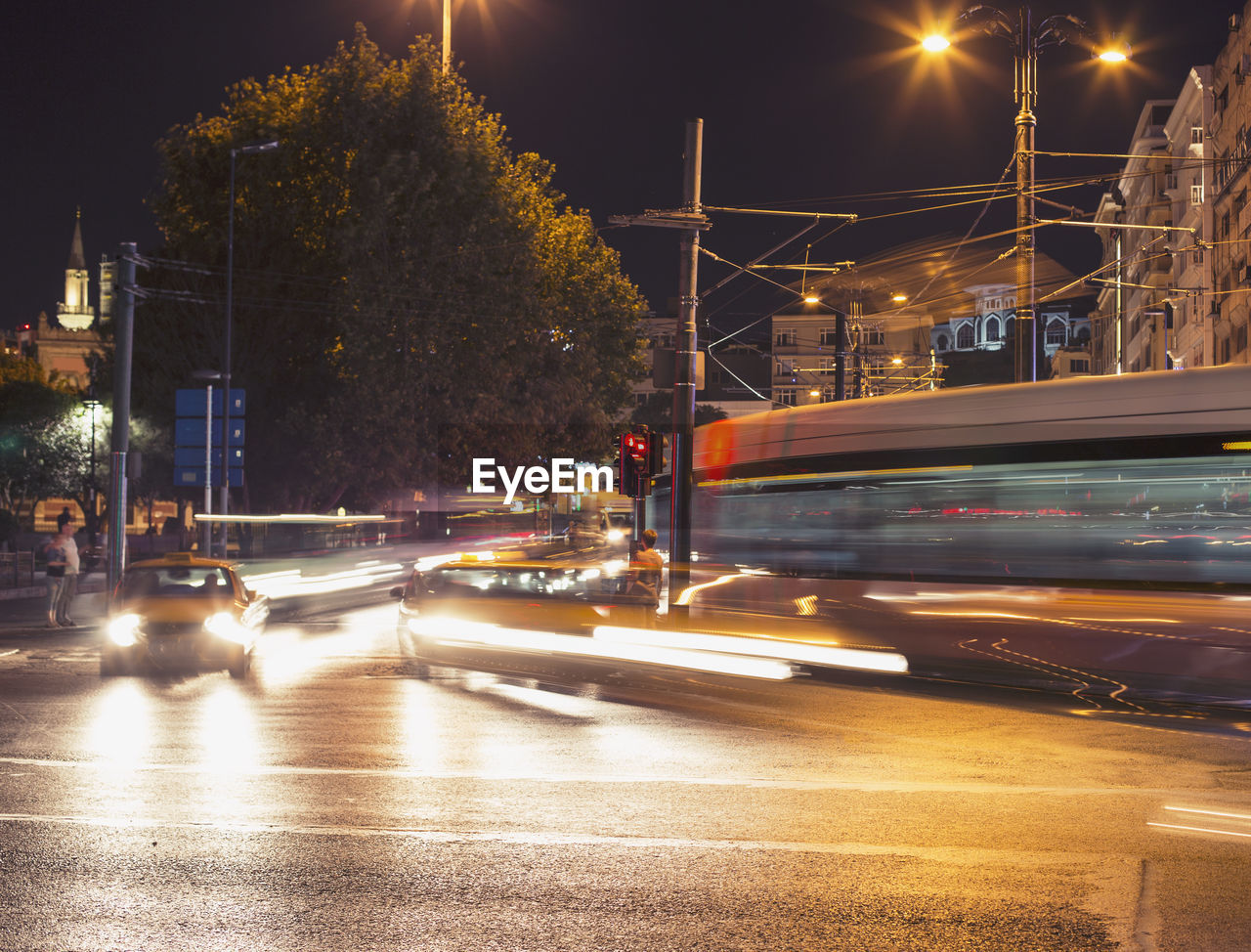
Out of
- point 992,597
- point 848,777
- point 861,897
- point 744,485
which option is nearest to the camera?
point 861,897

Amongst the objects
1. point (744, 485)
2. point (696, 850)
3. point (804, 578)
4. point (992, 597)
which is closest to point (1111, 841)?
point (696, 850)

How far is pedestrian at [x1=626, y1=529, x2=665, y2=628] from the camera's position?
1641 centimetres

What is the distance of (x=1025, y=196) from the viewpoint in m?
18.5

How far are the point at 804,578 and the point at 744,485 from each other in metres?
1.79

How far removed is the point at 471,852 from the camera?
6.72 metres

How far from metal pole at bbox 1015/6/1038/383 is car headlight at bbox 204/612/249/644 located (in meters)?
10.5

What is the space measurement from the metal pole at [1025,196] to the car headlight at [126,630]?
11.5 metres

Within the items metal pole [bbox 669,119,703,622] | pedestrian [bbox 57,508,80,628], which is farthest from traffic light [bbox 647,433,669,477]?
pedestrian [bbox 57,508,80,628]

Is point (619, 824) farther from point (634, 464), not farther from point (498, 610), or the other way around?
point (634, 464)

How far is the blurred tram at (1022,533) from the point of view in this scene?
1166 cm

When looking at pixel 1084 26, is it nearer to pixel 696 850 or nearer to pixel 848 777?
pixel 848 777

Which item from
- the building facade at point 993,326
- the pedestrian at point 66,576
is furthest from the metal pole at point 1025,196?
the building facade at point 993,326

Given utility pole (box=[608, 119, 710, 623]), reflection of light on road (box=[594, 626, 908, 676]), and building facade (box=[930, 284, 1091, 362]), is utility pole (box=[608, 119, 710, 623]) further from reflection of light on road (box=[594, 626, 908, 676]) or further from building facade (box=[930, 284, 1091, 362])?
building facade (box=[930, 284, 1091, 362])

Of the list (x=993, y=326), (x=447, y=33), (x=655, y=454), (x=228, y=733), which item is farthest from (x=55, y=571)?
(x=993, y=326)
